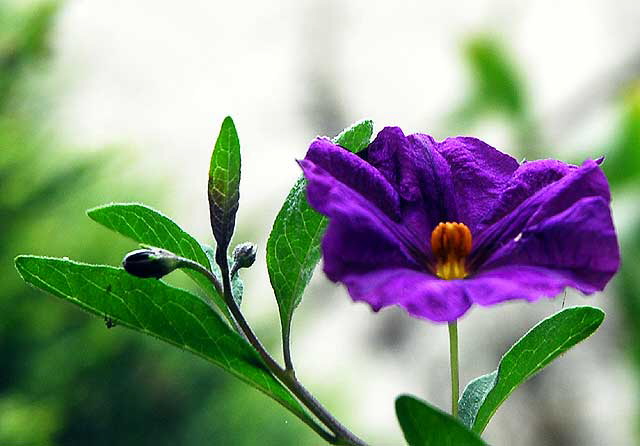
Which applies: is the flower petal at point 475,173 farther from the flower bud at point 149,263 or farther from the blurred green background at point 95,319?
the blurred green background at point 95,319

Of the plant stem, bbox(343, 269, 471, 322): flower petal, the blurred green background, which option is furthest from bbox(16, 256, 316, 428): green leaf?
the blurred green background

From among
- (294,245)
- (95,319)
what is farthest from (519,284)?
(95,319)

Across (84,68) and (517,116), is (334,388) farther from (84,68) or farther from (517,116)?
(517,116)

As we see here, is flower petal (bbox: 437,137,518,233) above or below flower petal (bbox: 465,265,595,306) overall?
above

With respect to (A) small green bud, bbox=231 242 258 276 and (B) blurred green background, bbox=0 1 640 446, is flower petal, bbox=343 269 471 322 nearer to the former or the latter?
(A) small green bud, bbox=231 242 258 276

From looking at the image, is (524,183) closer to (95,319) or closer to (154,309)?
(154,309)

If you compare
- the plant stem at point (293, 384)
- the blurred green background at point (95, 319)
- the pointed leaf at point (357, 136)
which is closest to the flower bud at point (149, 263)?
the plant stem at point (293, 384)
